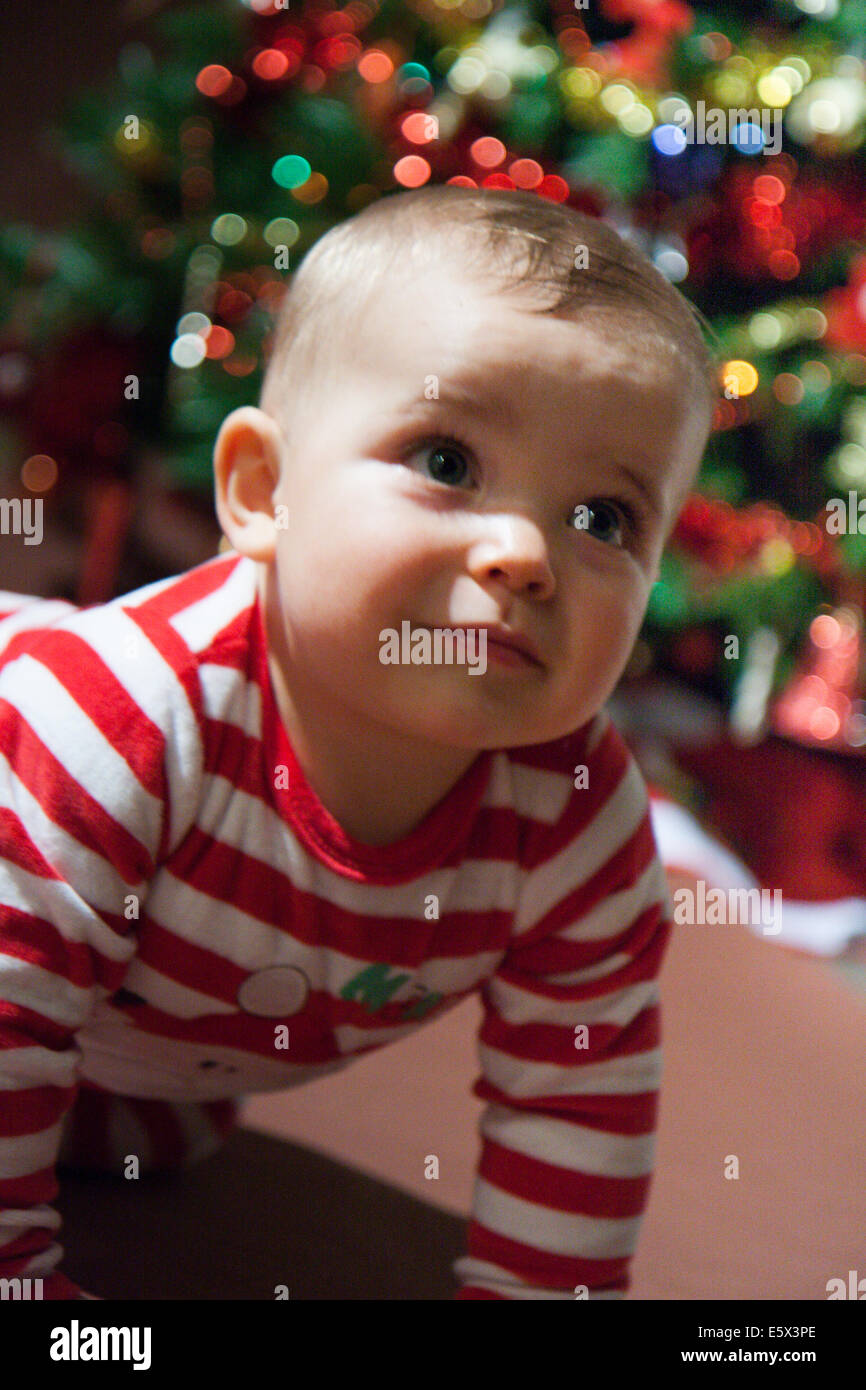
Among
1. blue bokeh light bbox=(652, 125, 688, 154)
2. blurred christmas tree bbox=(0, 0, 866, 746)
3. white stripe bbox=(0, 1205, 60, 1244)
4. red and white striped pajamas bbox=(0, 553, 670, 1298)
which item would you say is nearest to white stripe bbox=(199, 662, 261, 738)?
red and white striped pajamas bbox=(0, 553, 670, 1298)

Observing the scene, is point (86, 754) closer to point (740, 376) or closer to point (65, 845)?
point (65, 845)

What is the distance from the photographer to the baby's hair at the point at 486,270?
1.84ft

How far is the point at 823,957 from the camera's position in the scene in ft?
3.77

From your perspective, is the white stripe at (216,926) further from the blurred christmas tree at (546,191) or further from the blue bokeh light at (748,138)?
the blue bokeh light at (748,138)

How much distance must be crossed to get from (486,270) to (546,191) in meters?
0.86

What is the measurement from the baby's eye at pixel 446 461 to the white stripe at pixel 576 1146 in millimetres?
318

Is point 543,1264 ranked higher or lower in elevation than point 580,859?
lower

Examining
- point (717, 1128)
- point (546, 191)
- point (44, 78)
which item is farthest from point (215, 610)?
point (44, 78)

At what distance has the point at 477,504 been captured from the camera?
545 mm

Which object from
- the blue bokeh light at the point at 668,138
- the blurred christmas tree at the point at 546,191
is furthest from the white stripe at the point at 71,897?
the blue bokeh light at the point at 668,138

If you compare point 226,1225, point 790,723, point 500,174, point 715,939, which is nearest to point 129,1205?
point 226,1225

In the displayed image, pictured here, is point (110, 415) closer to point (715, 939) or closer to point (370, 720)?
point (715, 939)

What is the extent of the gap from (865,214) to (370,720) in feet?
3.60

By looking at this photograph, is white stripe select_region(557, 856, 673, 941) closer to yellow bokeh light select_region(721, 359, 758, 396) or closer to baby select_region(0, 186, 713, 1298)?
baby select_region(0, 186, 713, 1298)
